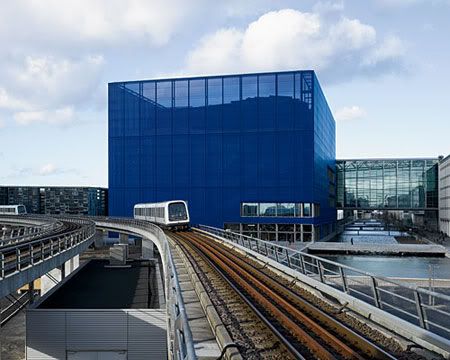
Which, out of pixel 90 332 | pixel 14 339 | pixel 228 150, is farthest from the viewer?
pixel 228 150

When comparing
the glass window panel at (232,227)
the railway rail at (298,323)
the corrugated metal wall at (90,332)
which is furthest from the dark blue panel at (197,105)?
the railway rail at (298,323)

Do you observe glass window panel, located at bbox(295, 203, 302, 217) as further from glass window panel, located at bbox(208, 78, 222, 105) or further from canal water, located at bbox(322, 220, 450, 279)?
glass window panel, located at bbox(208, 78, 222, 105)

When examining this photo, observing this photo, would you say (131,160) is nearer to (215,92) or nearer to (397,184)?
(215,92)

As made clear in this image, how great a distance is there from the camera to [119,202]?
243ft

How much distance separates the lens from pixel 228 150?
67312 millimetres

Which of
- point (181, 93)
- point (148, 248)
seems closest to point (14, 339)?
point (148, 248)

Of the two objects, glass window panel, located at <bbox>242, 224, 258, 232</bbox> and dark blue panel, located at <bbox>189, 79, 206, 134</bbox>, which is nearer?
glass window panel, located at <bbox>242, 224, 258, 232</bbox>

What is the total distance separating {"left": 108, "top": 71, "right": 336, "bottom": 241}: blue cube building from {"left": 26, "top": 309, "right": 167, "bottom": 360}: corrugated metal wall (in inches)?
1694

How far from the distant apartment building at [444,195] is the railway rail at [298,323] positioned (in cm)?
6613

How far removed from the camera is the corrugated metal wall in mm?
22469

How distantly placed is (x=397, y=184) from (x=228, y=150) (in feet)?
128

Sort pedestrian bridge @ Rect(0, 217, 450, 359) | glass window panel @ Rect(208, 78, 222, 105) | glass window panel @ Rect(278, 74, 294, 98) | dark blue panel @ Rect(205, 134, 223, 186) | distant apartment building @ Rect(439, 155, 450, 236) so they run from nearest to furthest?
pedestrian bridge @ Rect(0, 217, 450, 359)
glass window panel @ Rect(278, 74, 294, 98)
dark blue panel @ Rect(205, 134, 223, 186)
glass window panel @ Rect(208, 78, 222, 105)
distant apartment building @ Rect(439, 155, 450, 236)

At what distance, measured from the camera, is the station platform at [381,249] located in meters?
56.7

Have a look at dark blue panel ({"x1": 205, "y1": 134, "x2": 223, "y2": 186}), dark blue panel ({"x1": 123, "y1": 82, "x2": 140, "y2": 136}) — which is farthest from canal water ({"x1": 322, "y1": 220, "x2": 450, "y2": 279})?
dark blue panel ({"x1": 123, "y1": 82, "x2": 140, "y2": 136})
